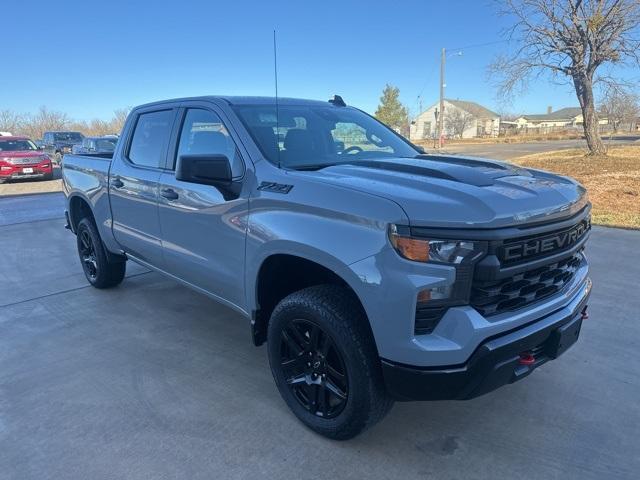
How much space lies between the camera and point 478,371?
2121 millimetres

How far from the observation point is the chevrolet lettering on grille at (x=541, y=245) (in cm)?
218

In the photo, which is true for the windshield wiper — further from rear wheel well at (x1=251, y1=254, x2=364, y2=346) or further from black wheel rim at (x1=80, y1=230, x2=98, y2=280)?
black wheel rim at (x1=80, y1=230, x2=98, y2=280)

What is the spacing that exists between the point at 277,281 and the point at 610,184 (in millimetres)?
11148

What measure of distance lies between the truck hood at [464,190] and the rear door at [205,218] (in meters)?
0.68

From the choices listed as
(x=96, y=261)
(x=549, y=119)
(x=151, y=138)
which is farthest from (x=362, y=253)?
(x=549, y=119)

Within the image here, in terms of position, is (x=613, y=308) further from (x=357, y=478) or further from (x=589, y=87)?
(x=589, y=87)

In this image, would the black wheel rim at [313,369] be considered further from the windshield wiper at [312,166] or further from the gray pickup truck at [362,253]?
the windshield wiper at [312,166]

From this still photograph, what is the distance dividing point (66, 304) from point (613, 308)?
5304mm

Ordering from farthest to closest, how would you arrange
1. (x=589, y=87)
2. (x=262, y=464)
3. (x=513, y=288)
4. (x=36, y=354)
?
(x=589, y=87) → (x=36, y=354) → (x=262, y=464) → (x=513, y=288)

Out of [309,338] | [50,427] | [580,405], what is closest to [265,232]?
[309,338]

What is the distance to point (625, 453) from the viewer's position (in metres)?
2.53

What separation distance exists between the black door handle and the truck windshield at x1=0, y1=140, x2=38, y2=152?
1847 cm

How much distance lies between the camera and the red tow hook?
231 cm

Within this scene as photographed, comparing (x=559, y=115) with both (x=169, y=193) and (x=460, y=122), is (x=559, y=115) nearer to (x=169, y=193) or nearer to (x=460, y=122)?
(x=460, y=122)
